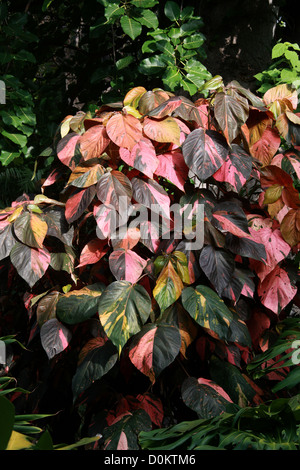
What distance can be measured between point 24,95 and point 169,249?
1341 millimetres

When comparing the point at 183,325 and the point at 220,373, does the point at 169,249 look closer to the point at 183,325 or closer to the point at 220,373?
the point at 183,325

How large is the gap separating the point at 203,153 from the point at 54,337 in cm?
61

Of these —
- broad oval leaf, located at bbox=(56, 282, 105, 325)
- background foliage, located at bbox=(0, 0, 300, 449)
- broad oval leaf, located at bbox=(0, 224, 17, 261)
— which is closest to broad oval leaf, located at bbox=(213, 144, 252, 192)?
background foliage, located at bbox=(0, 0, 300, 449)

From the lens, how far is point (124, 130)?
1.27 m

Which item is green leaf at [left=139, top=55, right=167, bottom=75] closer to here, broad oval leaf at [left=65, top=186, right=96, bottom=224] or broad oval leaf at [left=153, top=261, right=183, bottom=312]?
broad oval leaf at [left=65, top=186, right=96, bottom=224]

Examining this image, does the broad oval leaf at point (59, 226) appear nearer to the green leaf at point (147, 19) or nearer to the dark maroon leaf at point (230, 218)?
the dark maroon leaf at point (230, 218)

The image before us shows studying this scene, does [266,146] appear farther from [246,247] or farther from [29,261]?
[29,261]

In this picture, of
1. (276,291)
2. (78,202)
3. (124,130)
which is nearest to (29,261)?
(78,202)

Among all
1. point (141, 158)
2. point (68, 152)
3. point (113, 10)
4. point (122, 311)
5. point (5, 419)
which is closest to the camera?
point (5, 419)

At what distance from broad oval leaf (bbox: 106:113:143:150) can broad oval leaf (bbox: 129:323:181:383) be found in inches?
18.6

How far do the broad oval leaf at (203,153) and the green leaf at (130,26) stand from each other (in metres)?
0.90

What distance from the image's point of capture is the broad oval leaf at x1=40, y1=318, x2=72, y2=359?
122cm

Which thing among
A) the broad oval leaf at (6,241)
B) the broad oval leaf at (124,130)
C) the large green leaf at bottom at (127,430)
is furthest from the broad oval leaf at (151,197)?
the large green leaf at bottom at (127,430)
